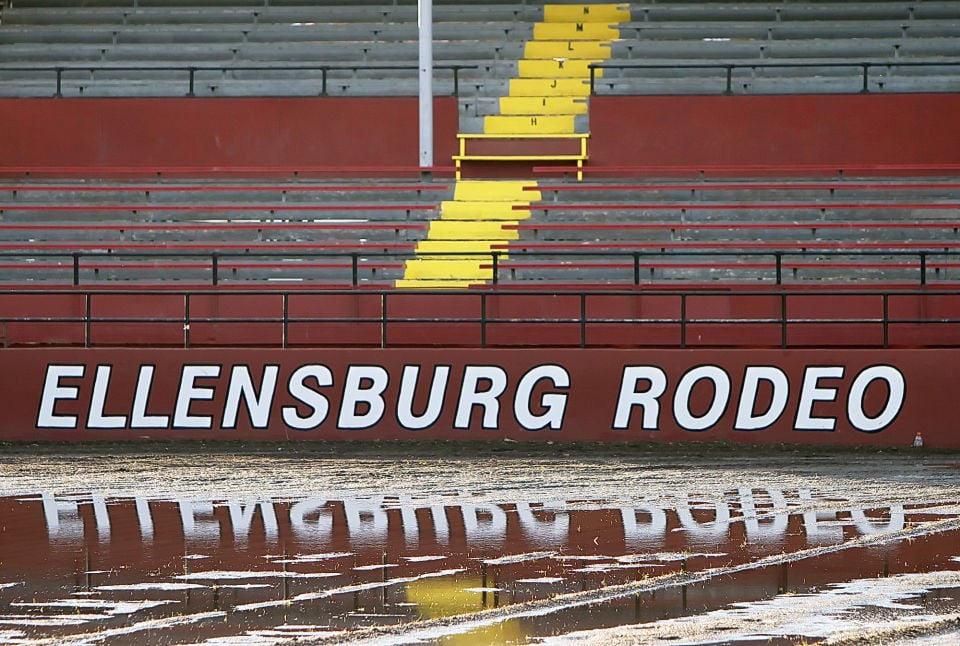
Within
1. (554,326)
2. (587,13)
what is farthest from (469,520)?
(587,13)

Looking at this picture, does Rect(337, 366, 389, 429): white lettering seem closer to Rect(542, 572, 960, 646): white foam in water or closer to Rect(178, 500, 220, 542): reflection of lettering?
Rect(178, 500, 220, 542): reflection of lettering

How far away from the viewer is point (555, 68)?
26.8 meters

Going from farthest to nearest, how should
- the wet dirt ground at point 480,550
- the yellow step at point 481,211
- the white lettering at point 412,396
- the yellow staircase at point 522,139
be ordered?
the yellow step at point 481,211 → the yellow staircase at point 522,139 → the white lettering at point 412,396 → the wet dirt ground at point 480,550

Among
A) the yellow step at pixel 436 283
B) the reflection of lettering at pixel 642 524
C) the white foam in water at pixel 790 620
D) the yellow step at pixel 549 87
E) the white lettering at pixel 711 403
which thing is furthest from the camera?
the yellow step at pixel 549 87

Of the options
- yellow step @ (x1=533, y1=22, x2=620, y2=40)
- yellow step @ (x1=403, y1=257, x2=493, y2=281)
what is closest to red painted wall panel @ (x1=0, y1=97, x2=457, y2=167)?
yellow step @ (x1=533, y1=22, x2=620, y2=40)

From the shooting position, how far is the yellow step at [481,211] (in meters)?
22.7

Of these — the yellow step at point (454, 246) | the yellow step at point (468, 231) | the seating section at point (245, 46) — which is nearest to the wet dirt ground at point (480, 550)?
the yellow step at point (454, 246)

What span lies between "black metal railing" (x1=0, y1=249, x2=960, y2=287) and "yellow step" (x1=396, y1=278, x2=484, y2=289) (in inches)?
11.7

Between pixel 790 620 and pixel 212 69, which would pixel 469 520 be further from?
pixel 212 69

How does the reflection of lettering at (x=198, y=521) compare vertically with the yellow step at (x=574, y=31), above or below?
below

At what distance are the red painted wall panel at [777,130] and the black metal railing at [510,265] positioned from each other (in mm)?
3981

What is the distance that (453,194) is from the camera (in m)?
23.2

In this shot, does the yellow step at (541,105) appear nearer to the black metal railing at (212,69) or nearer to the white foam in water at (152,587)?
the black metal railing at (212,69)

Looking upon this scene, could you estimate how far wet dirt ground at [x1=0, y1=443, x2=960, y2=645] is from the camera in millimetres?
7277
